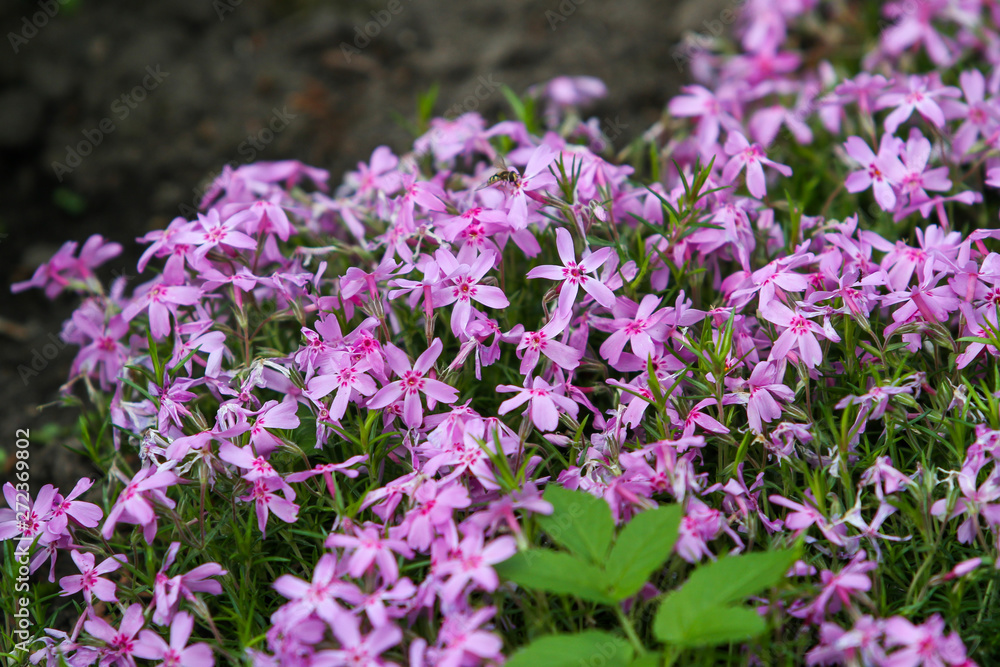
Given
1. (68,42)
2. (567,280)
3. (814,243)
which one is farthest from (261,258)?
(68,42)

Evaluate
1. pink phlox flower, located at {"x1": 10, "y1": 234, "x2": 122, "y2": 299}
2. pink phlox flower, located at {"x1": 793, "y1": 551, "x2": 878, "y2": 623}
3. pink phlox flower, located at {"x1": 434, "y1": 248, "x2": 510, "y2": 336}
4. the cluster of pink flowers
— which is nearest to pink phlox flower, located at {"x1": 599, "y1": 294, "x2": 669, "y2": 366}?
the cluster of pink flowers

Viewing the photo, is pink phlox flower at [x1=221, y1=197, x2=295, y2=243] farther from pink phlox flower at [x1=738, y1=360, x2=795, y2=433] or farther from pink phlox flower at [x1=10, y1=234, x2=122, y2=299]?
pink phlox flower at [x1=738, y1=360, x2=795, y2=433]

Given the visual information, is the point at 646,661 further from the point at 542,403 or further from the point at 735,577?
the point at 542,403

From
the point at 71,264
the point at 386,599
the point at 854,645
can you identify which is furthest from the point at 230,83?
the point at 854,645

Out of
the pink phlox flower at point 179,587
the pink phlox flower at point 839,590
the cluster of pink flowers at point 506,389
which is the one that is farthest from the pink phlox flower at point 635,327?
the pink phlox flower at point 179,587

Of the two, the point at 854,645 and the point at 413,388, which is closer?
the point at 854,645
